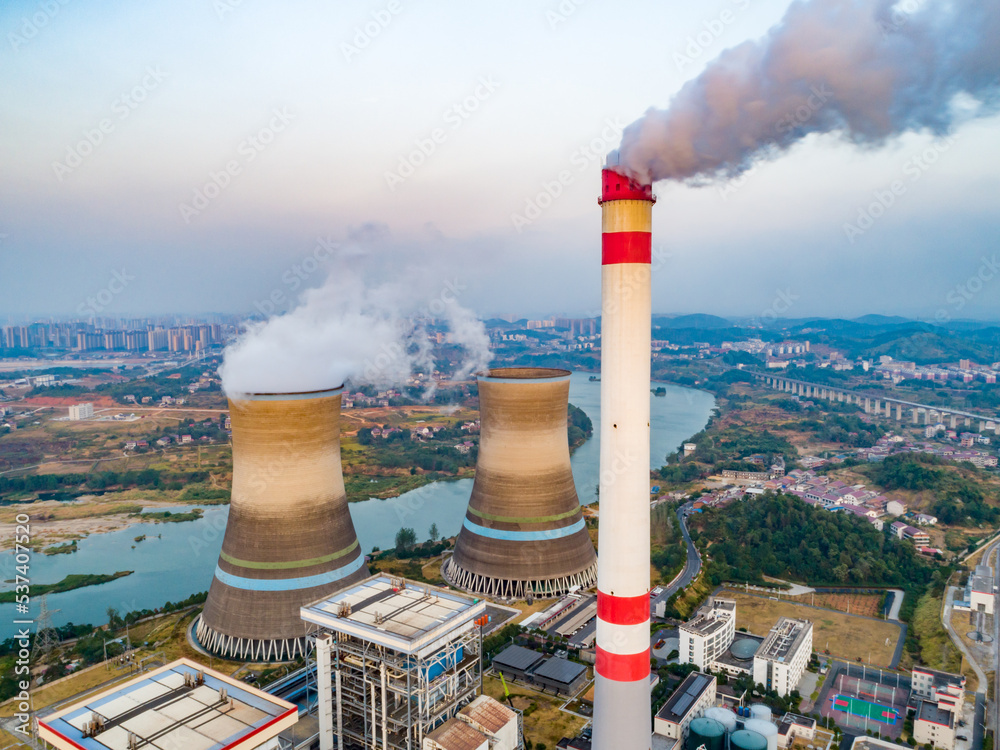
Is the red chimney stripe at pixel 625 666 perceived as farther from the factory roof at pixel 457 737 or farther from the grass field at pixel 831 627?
the grass field at pixel 831 627

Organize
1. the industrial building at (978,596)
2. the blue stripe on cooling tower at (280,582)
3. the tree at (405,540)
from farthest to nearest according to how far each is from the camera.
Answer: the tree at (405,540) < the industrial building at (978,596) < the blue stripe on cooling tower at (280,582)

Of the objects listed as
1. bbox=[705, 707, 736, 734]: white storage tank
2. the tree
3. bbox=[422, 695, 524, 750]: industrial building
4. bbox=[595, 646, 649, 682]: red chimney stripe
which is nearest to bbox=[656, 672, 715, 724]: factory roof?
bbox=[705, 707, 736, 734]: white storage tank

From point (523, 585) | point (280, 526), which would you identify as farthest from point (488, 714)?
point (523, 585)

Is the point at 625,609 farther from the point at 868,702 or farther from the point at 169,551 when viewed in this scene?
the point at 169,551

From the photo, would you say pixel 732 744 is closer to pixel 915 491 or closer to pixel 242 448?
pixel 242 448

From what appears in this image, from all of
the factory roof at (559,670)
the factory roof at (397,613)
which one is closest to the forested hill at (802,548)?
the factory roof at (559,670)

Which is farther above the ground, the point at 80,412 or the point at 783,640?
the point at 80,412

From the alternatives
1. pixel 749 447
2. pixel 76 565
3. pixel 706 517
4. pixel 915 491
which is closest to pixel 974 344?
pixel 749 447

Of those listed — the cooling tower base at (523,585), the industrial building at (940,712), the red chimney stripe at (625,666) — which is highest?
the red chimney stripe at (625,666)
